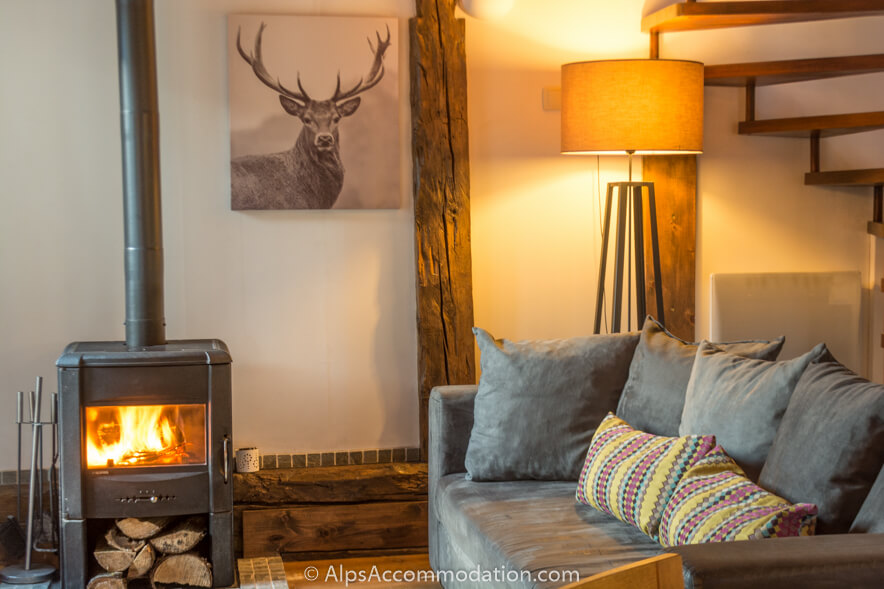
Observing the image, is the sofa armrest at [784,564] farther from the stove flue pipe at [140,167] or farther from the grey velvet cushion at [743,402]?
the stove flue pipe at [140,167]

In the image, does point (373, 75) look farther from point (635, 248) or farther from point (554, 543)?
point (554, 543)

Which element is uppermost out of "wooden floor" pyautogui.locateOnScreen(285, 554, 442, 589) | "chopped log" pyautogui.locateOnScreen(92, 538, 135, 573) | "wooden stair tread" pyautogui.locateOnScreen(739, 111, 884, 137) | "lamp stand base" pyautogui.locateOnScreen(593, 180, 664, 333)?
"wooden stair tread" pyautogui.locateOnScreen(739, 111, 884, 137)

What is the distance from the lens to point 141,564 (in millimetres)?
3203

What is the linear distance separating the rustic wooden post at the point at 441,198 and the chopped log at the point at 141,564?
3.85 ft

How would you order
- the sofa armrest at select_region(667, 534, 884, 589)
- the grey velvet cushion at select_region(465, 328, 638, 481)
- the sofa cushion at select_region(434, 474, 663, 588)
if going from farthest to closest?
the grey velvet cushion at select_region(465, 328, 638, 481)
the sofa cushion at select_region(434, 474, 663, 588)
the sofa armrest at select_region(667, 534, 884, 589)

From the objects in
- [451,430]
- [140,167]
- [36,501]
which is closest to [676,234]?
[451,430]

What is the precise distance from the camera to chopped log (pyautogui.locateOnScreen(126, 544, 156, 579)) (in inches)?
126

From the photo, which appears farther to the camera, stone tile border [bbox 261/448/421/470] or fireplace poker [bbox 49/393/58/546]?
stone tile border [bbox 261/448/421/470]

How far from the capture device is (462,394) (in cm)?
313

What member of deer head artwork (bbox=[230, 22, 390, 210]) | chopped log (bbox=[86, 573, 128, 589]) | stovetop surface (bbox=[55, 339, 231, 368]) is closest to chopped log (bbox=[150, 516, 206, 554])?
chopped log (bbox=[86, 573, 128, 589])

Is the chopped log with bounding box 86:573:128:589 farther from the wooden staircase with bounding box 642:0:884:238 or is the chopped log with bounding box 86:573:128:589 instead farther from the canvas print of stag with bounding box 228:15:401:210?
the wooden staircase with bounding box 642:0:884:238

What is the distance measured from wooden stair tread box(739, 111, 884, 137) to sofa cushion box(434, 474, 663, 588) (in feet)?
6.37

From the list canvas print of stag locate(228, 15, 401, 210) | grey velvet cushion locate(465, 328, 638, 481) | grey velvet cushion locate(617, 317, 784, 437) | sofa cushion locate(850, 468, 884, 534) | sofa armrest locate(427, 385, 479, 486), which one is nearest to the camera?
sofa cushion locate(850, 468, 884, 534)

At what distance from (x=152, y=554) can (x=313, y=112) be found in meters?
1.74
